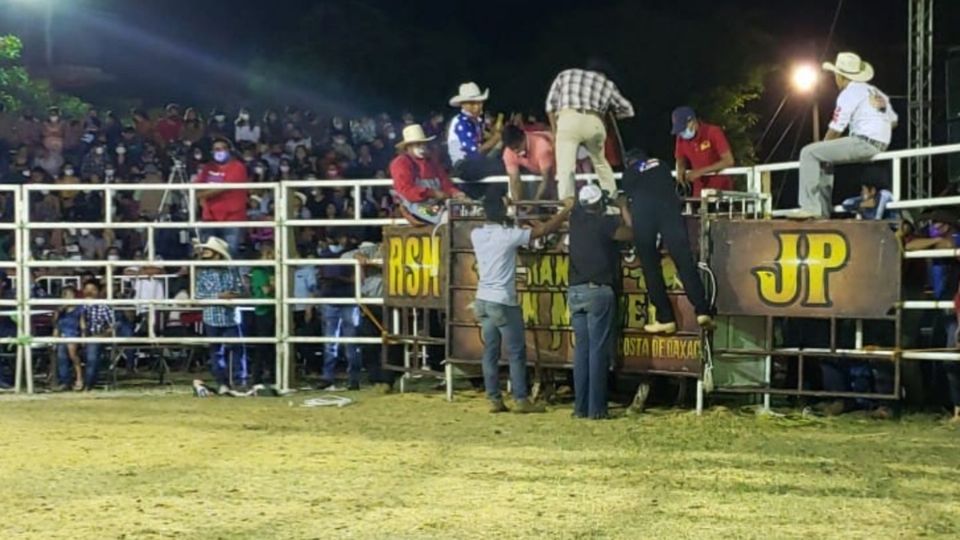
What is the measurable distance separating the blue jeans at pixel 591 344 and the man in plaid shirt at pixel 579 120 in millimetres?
1100

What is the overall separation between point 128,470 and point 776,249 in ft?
18.1

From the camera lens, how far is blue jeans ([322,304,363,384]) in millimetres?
14406

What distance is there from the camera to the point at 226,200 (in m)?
15.4

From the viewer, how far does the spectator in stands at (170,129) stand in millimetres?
21859

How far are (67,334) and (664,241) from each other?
23.9 feet

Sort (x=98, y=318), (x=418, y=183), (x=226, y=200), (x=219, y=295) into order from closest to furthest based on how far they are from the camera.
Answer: (x=418, y=183)
(x=219, y=295)
(x=226, y=200)
(x=98, y=318)

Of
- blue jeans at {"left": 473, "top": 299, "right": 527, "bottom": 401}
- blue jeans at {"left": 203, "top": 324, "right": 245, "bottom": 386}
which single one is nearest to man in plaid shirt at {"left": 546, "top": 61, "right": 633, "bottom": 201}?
blue jeans at {"left": 473, "top": 299, "right": 527, "bottom": 401}

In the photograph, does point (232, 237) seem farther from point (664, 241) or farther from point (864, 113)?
point (864, 113)

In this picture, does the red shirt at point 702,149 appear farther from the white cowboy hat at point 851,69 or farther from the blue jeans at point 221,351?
the blue jeans at point 221,351

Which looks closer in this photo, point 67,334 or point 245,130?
point 67,334

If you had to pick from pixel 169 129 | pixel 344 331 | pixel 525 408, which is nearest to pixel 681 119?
pixel 525 408

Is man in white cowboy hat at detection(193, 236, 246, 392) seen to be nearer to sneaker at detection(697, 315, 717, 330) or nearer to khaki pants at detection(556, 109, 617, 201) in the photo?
khaki pants at detection(556, 109, 617, 201)

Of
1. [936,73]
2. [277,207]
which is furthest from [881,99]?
[936,73]

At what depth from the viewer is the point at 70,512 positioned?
779 cm
